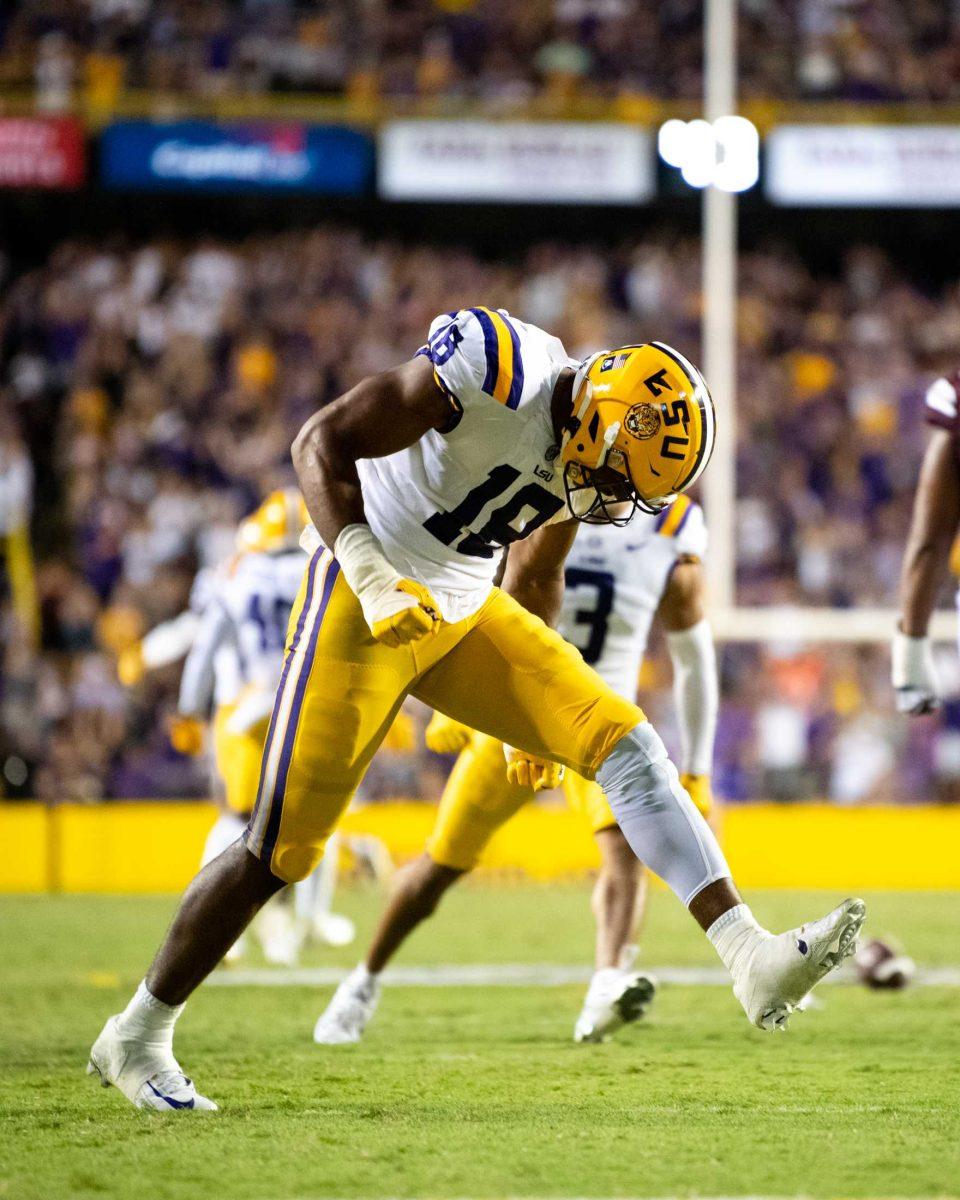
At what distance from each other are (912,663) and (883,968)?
1.57 metres

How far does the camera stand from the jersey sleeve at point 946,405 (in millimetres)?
4352

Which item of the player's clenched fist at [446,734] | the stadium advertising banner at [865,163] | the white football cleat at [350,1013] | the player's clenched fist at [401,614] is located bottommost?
the white football cleat at [350,1013]

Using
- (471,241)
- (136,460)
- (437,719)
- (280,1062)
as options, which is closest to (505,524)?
(437,719)

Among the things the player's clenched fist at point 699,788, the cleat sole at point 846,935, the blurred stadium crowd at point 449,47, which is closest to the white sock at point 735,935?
the cleat sole at point 846,935

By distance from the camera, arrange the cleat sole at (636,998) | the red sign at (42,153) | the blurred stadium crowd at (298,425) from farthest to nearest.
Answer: the red sign at (42,153), the blurred stadium crowd at (298,425), the cleat sole at (636,998)

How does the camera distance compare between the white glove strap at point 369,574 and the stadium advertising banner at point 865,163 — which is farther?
the stadium advertising banner at point 865,163

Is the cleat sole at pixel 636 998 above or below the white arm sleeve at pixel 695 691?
below

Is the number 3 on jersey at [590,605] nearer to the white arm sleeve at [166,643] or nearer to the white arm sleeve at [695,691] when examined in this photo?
the white arm sleeve at [695,691]

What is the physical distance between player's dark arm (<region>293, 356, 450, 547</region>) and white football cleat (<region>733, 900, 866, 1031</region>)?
1123 millimetres

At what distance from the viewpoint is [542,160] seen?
13.2 meters

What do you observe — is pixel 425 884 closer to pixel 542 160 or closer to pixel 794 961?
pixel 794 961

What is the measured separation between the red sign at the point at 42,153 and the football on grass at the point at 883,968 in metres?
9.82

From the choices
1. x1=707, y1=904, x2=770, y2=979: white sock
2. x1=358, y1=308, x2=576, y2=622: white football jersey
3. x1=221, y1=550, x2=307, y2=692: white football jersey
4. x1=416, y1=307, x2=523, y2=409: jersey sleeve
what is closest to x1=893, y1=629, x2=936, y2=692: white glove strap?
x1=358, y1=308, x2=576, y2=622: white football jersey

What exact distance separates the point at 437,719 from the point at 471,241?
11752 mm
